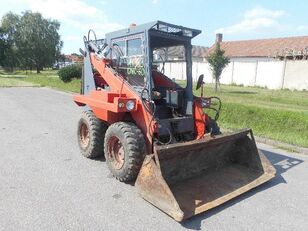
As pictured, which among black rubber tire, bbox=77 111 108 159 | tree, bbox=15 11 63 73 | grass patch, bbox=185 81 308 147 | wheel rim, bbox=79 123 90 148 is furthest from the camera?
tree, bbox=15 11 63 73

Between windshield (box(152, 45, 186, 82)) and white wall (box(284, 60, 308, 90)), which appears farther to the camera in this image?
white wall (box(284, 60, 308, 90))

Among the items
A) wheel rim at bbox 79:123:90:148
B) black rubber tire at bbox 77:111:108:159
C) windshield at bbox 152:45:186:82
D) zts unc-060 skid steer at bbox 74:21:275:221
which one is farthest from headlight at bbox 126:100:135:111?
wheel rim at bbox 79:123:90:148

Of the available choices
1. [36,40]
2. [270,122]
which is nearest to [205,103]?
[270,122]

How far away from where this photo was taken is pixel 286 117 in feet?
28.8

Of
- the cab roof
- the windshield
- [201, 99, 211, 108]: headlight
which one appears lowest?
[201, 99, 211, 108]: headlight

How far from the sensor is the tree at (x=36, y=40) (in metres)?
54.0

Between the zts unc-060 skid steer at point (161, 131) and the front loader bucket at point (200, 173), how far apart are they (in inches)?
0.5

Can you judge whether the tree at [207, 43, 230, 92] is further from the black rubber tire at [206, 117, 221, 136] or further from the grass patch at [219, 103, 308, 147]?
the black rubber tire at [206, 117, 221, 136]

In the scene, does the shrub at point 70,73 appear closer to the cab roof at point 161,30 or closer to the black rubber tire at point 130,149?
the cab roof at point 161,30

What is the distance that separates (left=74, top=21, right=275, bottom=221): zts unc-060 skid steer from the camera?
4.41 meters

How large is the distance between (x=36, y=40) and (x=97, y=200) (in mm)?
55009

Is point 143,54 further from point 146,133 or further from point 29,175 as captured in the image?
point 29,175

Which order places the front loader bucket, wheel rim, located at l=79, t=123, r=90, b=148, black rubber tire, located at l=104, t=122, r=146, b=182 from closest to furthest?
the front loader bucket < black rubber tire, located at l=104, t=122, r=146, b=182 < wheel rim, located at l=79, t=123, r=90, b=148

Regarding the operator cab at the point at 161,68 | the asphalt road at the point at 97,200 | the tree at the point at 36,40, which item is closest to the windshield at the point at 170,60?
the operator cab at the point at 161,68
